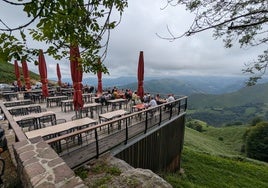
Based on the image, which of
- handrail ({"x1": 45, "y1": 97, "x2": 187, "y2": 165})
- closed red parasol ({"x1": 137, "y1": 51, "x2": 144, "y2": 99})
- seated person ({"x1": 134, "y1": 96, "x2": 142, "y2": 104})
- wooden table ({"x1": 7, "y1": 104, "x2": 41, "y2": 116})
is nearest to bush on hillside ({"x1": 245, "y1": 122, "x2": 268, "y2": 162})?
handrail ({"x1": 45, "y1": 97, "x2": 187, "y2": 165})

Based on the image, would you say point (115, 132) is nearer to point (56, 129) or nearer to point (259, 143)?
point (56, 129)

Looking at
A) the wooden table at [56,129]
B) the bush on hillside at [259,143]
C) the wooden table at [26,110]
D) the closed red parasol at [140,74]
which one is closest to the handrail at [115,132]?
the wooden table at [56,129]

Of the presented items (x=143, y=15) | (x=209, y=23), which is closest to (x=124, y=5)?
(x=143, y=15)

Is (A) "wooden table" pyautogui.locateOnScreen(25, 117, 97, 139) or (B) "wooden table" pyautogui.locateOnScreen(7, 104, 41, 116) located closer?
(A) "wooden table" pyautogui.locateOnScreen(25, 117, 97, 139)

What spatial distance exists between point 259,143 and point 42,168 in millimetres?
42091

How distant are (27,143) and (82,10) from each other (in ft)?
8.77

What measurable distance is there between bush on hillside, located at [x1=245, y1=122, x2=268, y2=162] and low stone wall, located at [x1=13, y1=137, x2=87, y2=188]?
39985 mm

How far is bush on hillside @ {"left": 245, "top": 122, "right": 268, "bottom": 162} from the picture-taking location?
107 feet

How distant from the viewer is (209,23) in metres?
4.01

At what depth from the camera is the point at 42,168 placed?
98.2 inches

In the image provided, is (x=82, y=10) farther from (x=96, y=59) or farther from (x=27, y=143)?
(x=27, y=143)

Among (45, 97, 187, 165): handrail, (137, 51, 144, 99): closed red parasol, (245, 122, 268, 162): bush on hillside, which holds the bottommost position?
(245, 122, 268, 162): bush on hillside

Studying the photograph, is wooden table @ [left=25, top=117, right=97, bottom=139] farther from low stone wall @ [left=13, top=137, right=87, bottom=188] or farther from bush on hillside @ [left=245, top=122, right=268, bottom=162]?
bush on hillside @ [left=245, top=122, right=268, bottom=162]

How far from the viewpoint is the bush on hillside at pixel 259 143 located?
32.6 m
